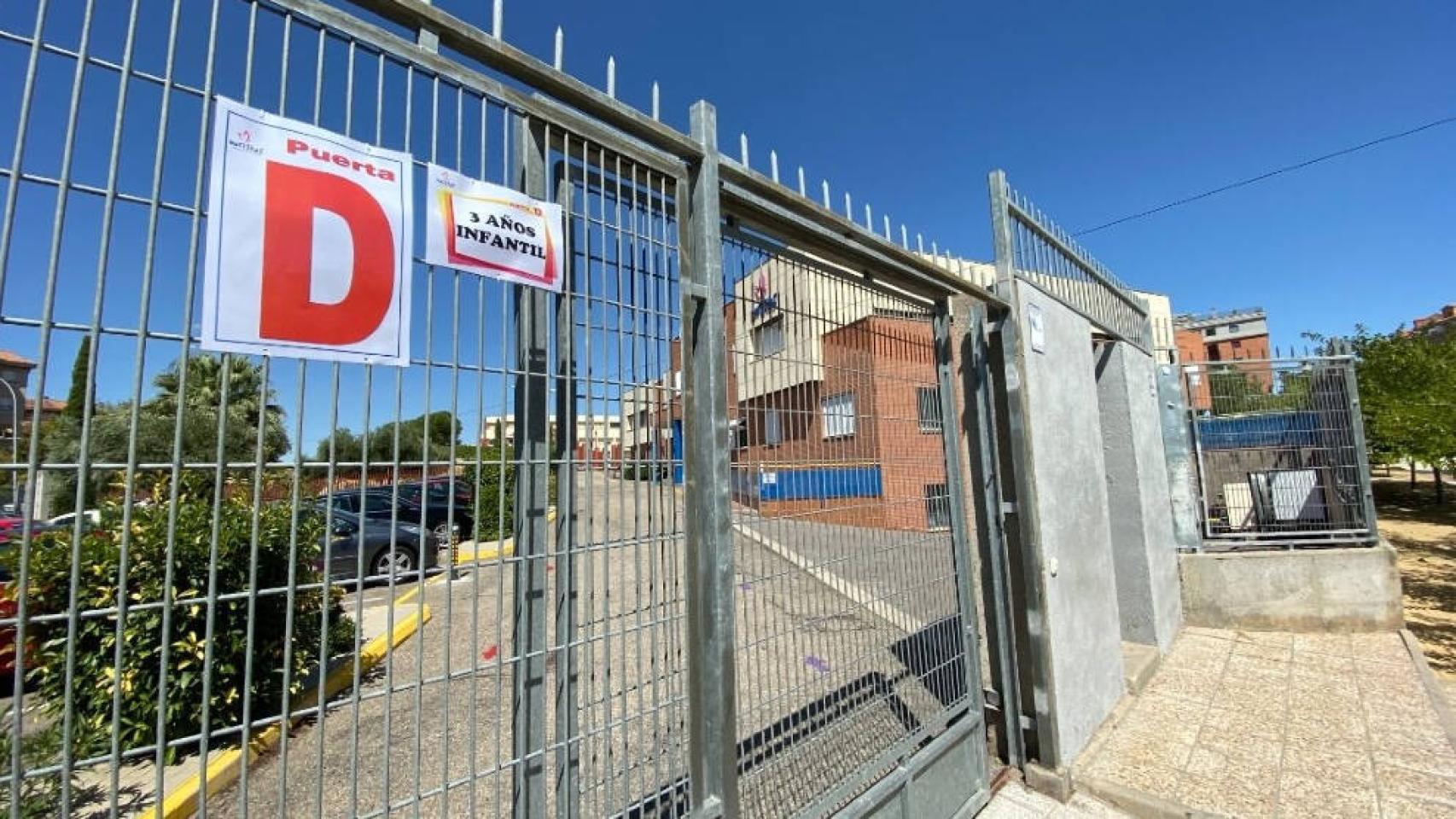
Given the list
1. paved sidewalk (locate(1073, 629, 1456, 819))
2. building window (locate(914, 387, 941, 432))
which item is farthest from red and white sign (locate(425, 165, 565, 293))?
paved sidewalk (locate(1073, 629, 1456, 819))

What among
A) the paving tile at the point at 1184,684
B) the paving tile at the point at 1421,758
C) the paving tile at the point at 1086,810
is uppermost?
the paving tile at the point at 1184,684

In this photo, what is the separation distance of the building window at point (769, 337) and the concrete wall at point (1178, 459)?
5.88m

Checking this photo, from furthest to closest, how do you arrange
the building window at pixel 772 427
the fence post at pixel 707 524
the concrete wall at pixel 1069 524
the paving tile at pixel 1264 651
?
the paving tile at pixel 1264 651 < the concrete wall at pixel 1069 524 < the building window at pixel 772 427 < the fence post at pixel 707 524

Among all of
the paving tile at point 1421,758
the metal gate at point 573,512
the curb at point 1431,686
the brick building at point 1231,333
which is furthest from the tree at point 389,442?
the brick building at point 1231,333

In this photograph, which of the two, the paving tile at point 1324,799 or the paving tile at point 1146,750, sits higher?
A: the paving tile at point 1146,750

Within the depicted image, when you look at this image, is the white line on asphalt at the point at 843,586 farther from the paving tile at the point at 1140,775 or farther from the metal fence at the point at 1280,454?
the metal fence at the point at 1280,454

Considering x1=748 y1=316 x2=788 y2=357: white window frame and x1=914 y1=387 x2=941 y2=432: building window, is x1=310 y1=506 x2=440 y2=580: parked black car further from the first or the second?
x1=914 y1=387 x2=941 y2=432: building window

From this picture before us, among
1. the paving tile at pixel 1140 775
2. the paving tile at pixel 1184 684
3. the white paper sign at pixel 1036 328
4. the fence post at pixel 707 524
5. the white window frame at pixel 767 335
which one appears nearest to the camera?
the fence post at pixel 707 524

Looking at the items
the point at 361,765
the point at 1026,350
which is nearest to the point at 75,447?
the point at 361,765

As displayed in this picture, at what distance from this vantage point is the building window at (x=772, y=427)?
2.54 m

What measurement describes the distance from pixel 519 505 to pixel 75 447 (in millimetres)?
882

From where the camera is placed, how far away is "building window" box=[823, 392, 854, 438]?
9.55 ft

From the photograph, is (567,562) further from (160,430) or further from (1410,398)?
(1410,398)

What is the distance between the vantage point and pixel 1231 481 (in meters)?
7.48
